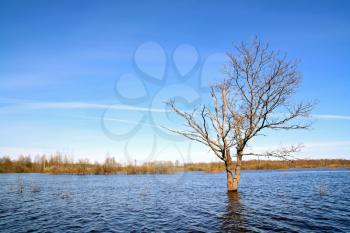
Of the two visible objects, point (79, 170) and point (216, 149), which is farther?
point (79, 170)

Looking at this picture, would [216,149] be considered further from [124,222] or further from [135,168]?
[135,168]

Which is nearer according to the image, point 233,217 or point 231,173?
point 233,217

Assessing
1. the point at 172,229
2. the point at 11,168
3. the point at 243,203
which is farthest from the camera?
the point at 11,168

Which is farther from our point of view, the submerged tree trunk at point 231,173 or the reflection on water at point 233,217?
the submerged tree trunk at point 231,173

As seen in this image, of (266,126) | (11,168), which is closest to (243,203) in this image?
(266,126)

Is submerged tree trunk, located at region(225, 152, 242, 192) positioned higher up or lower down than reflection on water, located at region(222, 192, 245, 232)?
higher up

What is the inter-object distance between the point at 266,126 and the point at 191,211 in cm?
958

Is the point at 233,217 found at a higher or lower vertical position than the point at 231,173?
lower

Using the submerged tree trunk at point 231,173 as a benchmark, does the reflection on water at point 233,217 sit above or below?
below

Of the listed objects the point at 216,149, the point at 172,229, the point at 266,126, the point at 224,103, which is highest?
the point at 224,103

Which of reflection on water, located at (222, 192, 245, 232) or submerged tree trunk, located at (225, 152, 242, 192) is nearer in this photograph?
reflection on water, located at (222, 192, 245, 232)

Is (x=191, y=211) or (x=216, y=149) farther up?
(x=216, y=149)

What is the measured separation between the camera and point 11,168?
Answer: 84.6m

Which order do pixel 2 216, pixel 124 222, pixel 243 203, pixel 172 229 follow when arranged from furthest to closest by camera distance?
pixel 243 203
pixel 2 216
pixel 124 222
pixel 172 229
